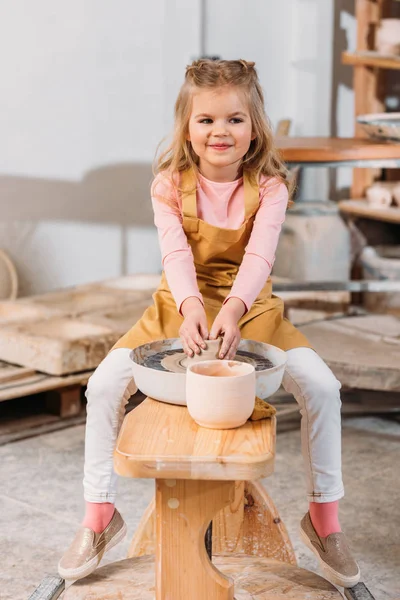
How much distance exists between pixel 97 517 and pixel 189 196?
685mm

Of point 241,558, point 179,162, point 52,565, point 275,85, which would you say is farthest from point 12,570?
point 275,85

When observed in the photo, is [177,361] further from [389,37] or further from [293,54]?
[293,54]

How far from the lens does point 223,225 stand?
77.9 inches

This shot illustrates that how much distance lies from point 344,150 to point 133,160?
1741 millimetres

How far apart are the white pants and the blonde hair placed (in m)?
0.46

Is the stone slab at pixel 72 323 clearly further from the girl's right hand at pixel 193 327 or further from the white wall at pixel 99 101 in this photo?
the girl's right hand at pixel 193 327

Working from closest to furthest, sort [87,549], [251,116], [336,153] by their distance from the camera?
[87,549] < [251,116] < [336,153]

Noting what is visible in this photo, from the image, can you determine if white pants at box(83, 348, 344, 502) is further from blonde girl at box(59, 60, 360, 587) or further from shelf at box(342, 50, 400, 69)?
shelf at box(342, 50, 400, 69)

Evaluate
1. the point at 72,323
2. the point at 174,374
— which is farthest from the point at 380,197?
the point at 174,374

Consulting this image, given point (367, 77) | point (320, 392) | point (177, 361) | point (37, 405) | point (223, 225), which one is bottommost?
point (37, 405)

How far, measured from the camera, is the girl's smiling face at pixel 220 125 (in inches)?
72.2

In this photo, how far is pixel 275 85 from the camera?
4758 millimetres

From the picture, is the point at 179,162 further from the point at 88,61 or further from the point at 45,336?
the point at 88,61

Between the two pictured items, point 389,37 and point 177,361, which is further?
point 389,37
